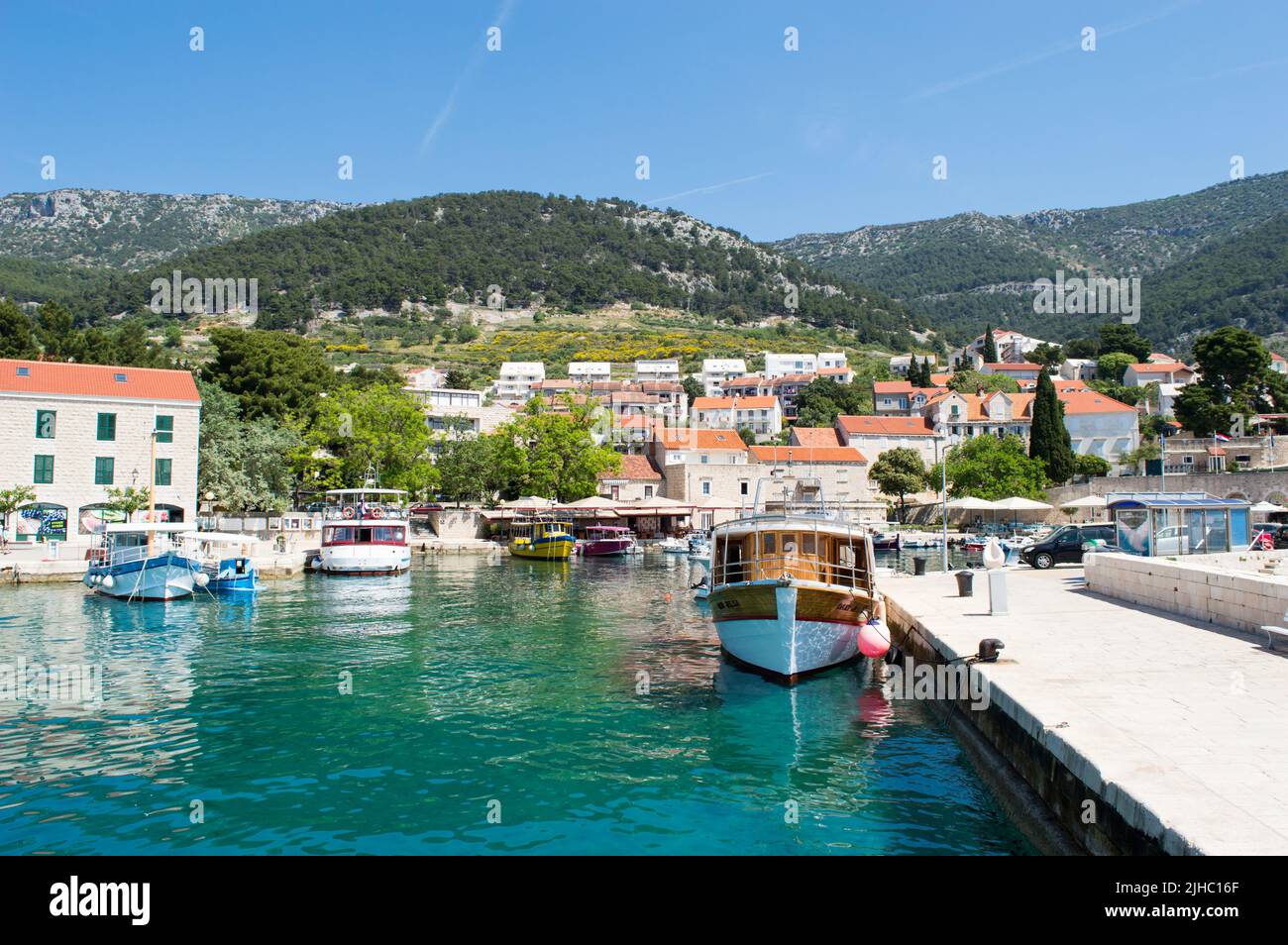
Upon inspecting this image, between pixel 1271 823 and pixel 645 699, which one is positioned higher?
pixel 1271 823

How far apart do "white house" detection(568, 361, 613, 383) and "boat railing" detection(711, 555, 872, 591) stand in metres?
119

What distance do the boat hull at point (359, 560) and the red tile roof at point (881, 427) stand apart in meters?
55.4

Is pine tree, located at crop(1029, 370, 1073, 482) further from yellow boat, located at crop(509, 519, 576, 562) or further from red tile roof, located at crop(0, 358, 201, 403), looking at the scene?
red tile roof, located at crop(0, 358, 201, 403)

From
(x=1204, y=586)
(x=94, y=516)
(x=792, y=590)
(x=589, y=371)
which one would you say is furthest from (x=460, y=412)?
(x=1204, y=586)

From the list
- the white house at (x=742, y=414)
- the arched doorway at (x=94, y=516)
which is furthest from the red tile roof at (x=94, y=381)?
the white house at (x=742, y=414)

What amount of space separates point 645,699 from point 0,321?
196 feet

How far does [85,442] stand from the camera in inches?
1602

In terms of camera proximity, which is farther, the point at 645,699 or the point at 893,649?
the point at 893,649

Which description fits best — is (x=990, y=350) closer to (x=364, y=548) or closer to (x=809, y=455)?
(x=809, y=455)

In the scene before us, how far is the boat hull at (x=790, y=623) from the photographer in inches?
627

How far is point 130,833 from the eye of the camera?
8773 millimetres
